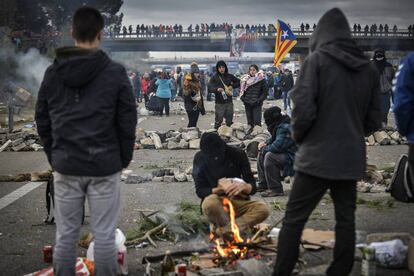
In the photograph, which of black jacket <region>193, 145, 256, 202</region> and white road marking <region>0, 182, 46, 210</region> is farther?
white road marking <region>0, 182, 46, 210</region>

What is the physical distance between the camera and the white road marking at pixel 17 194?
8016 mm

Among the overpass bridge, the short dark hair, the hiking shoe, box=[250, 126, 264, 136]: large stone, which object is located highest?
the overpass bridge

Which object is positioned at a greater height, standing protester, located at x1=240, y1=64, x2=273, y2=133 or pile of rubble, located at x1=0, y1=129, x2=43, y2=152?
standing protester, located at x1=240, y1=64, x2=273, y2=133

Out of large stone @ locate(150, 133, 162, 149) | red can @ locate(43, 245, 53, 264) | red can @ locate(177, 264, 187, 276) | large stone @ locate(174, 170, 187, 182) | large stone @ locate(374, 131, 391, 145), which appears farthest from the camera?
large stone @ locate(150, 133, 162, 149)

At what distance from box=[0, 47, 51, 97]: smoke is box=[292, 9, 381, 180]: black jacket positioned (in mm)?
27989

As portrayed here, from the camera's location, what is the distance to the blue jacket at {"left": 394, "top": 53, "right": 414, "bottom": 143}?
14.2 feet

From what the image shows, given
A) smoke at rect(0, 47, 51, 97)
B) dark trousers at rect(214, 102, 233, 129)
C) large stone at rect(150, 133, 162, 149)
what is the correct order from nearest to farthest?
large stone at rect(150, 133, 162, 149) → dark trousers at rect(214, 102, 233, 129) → smoke at rect(0, 47, 51, 97)

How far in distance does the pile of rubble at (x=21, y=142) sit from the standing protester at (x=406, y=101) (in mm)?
10471

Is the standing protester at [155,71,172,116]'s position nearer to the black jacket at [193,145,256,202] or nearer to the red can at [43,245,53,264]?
the black jacket at [193,145,256,202]

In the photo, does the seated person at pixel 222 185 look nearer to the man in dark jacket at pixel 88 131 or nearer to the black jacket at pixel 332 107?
the black jacket at pixel 332 107

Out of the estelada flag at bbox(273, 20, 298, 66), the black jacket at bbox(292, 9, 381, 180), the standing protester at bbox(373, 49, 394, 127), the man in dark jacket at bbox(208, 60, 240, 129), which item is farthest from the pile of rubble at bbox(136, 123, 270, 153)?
the black jacket at bbox(292, 9, 381, 180)

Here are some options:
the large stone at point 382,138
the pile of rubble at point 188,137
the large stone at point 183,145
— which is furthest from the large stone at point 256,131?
the large stone at point 382,138

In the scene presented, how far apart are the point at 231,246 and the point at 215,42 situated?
207ft

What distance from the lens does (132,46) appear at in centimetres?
6962
